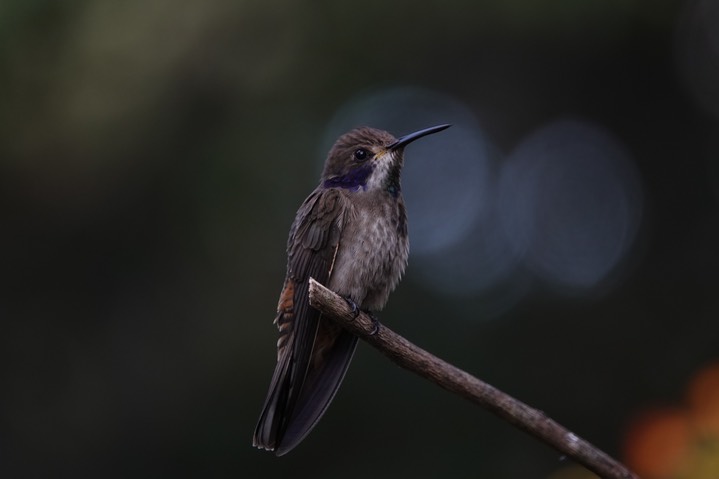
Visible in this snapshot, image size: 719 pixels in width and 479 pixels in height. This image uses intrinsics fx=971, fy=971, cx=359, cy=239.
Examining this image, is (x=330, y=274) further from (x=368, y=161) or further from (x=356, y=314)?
(x=368, y=161)

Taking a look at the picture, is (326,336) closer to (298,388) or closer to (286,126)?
(298,388)

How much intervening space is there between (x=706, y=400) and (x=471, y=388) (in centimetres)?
150

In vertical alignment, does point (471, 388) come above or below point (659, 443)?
above

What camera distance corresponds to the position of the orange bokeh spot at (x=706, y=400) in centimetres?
390

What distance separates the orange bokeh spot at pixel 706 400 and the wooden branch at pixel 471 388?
131 cm

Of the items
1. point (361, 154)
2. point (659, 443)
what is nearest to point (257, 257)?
point (361, 154)

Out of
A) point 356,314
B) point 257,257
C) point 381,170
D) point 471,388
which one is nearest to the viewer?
point 471,388

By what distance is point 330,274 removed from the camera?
4320mm

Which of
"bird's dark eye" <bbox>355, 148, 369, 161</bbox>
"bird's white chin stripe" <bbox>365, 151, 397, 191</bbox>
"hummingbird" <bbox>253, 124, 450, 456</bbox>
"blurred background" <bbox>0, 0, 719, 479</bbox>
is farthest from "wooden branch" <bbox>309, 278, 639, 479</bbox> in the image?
"blurred background" <bbox>0, 0, 719, 479</bbox>

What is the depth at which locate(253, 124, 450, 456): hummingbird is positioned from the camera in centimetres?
405

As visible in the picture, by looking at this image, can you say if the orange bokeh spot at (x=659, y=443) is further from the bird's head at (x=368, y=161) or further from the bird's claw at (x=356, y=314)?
the bird's head at (x=368, y=161)

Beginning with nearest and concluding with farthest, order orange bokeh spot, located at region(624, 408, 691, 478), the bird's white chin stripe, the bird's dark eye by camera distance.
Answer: orange bokeh spot, located at region(624, 408, 691, 478)
the bird's white chin stripe
the bird's dark eye

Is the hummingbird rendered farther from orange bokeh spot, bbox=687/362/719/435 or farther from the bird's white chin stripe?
orange bokeh spot, bbox=687/362/719/435

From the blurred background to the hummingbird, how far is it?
2.65 m
